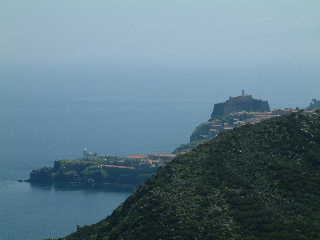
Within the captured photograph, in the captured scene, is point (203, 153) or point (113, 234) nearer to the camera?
point (113, 234)

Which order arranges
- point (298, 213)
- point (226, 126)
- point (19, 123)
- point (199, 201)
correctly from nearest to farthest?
1. point (298, 213)
2. point (199, 201)
3. point (226, 126)
4. point (19, 123)

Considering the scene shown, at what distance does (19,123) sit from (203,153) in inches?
5251

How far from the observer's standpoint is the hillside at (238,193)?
113 feet

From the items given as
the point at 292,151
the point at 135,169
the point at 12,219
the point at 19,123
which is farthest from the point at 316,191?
the point at 19,123

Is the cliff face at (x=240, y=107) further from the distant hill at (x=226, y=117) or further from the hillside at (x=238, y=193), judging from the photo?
the hillside at (x=238, y=193)

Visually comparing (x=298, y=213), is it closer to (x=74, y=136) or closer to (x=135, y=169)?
(x=135, y=169)

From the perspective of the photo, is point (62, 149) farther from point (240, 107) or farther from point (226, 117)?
point (240, 107)

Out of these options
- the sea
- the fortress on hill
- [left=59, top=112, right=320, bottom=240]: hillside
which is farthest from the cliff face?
[left=59, top=112, right=320, bottom=240]: hillside

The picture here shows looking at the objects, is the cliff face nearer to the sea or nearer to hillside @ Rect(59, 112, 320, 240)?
the sea

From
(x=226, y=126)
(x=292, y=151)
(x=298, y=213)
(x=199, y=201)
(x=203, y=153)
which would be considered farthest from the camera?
(x=226, y=126)

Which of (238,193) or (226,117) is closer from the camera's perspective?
(238,193)

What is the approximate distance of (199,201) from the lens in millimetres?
37625

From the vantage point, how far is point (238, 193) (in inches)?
1499

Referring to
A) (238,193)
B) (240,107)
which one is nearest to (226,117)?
(240,107)
